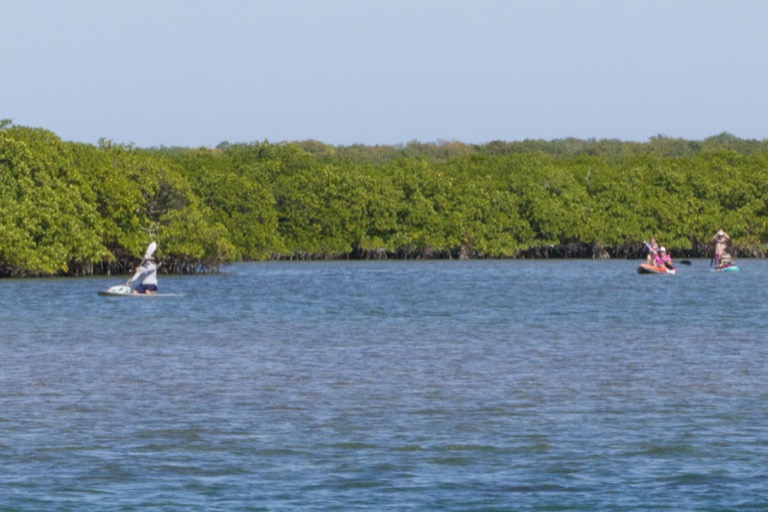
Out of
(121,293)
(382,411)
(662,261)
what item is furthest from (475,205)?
(382,411)

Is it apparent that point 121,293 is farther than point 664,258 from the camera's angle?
No

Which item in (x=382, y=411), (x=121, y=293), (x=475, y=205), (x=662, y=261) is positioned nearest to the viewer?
(x=382, y=411)

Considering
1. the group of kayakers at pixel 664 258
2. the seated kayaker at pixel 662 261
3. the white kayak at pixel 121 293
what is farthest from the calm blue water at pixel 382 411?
Result: the group of kayakers at pixel 664 258

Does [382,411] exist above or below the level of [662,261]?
below

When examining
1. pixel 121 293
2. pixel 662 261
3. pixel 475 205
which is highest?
pixel 475 205

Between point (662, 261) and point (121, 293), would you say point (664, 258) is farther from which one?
point (121, 293)

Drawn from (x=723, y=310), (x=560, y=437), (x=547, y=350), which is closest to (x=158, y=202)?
(x=723, y=310)

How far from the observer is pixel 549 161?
14338cm

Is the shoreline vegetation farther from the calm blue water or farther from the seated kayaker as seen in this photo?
the calm blue water

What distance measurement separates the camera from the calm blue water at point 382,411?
51.0 feet

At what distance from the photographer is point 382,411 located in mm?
21516

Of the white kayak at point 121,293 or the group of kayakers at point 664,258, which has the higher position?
the group of kayakers at point 664,258

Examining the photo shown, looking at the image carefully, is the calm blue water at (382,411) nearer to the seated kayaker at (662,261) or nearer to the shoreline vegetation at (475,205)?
the seated kayaker at (662,261)

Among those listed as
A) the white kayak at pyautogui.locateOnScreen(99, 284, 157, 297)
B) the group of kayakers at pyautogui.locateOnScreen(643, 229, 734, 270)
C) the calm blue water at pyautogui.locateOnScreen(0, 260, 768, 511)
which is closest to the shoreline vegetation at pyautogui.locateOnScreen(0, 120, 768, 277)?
the group of kayakers at pyautogui.locateOnScreen(643, 229, 734, 270)
